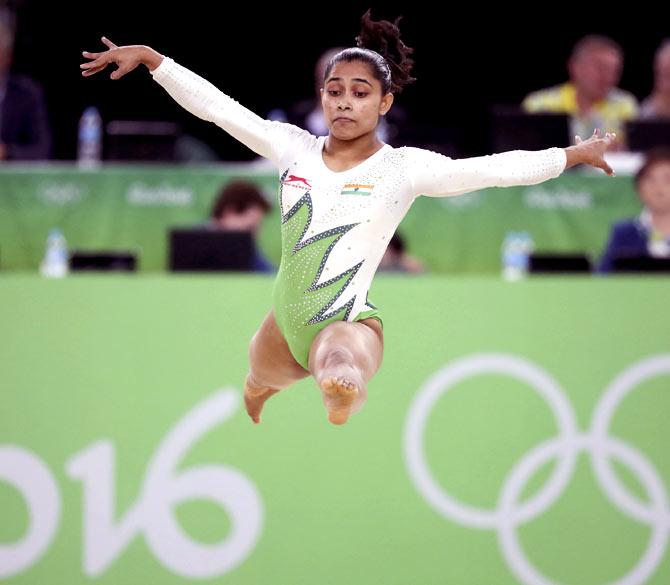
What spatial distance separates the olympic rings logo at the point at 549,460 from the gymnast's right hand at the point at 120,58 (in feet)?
8.50

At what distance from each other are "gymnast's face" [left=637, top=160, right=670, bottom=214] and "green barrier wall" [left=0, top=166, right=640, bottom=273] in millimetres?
386

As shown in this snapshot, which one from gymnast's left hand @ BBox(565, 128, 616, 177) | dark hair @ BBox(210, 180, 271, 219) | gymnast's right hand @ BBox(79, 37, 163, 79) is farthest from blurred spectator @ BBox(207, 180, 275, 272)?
gymnast's left hand @ BBox(565, 128, 616, 177)

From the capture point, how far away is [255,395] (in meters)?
4.80

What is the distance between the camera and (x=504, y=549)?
6059mm

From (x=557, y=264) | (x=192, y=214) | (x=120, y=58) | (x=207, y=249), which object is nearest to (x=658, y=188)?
(x=557, y=264)

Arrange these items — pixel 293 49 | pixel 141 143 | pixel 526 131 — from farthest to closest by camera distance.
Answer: pixel 293 49 → pixel 141 143 → pixel 526 131

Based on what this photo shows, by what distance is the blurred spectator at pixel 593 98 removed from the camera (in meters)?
8.01

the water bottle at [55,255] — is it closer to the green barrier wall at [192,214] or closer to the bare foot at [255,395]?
the green barrier wall at [192,214]

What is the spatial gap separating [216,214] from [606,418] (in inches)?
101

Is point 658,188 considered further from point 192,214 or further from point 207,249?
point 192,214

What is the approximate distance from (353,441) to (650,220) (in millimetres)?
Result: 2232

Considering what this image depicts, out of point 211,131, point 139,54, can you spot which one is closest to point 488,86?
point 211,131

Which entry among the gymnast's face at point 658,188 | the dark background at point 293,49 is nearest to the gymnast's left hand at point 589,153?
the gymnast's face at point 658,188

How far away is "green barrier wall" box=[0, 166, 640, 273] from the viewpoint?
24.4 ft
